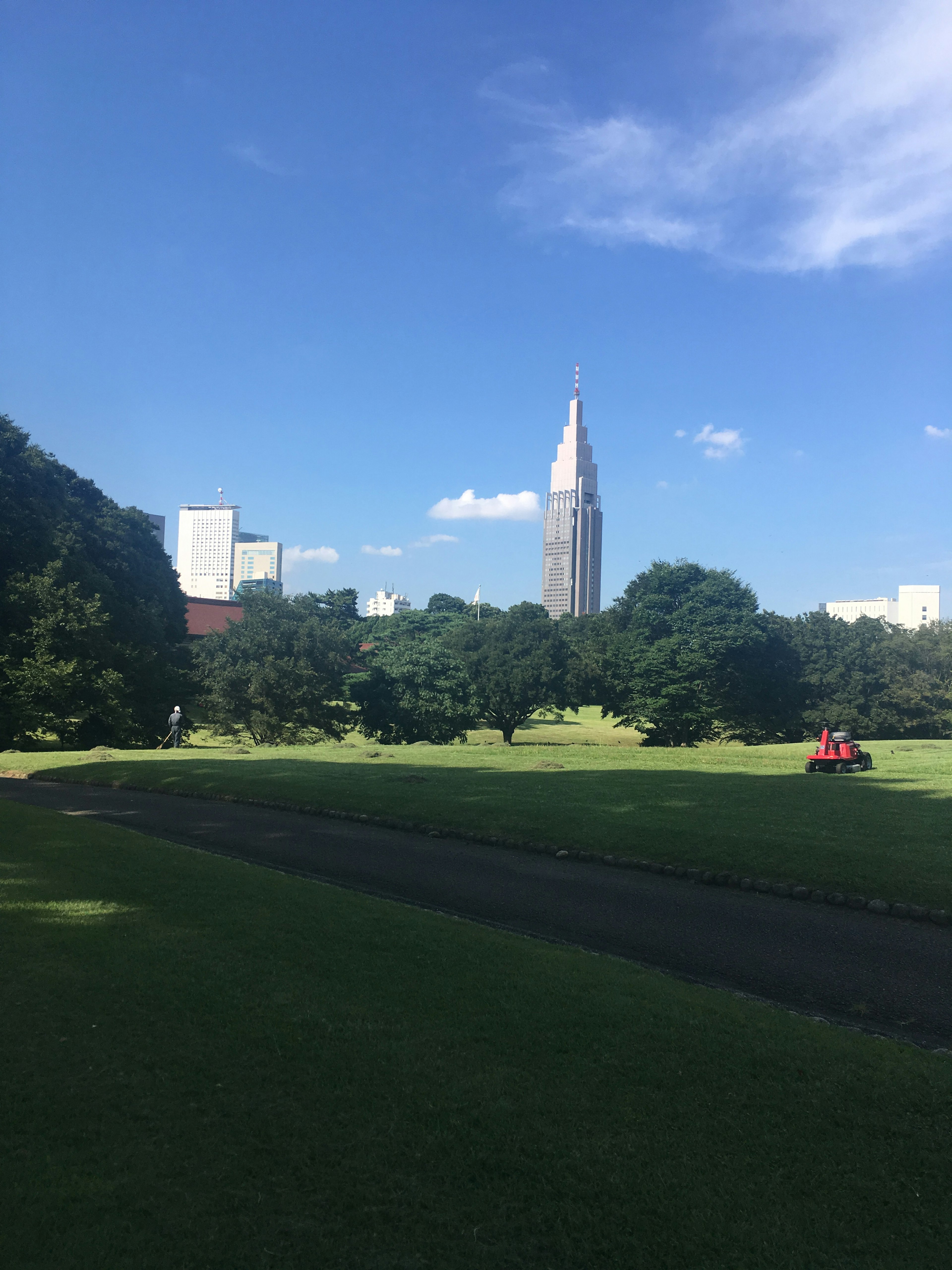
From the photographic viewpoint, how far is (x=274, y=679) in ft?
154

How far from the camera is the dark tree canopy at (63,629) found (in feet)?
117

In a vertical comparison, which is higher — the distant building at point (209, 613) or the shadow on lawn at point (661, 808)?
the distant building at point (209, 613)

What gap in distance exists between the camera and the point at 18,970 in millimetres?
6531

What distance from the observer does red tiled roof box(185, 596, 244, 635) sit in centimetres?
8806

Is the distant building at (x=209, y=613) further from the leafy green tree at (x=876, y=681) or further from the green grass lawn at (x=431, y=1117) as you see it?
the green grass lawn at (x=431, y=1117)

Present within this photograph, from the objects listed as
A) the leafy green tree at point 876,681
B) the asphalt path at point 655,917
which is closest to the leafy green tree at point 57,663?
the asphalt path at point 655,917

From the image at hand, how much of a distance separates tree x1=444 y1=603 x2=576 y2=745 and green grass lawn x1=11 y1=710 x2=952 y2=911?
2471cm

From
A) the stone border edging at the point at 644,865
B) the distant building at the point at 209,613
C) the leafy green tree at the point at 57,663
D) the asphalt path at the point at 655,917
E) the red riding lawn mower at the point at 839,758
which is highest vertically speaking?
the distant building at the point at 209,613

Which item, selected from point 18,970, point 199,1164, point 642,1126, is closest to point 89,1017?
point 18,970

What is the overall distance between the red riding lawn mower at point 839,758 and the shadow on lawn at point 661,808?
1627 mm

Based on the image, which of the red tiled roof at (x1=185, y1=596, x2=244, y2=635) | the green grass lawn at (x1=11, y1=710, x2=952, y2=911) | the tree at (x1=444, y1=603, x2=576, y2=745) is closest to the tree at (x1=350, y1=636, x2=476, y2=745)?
the tree at (x1=444, y1=603, x2=576, y2=745)

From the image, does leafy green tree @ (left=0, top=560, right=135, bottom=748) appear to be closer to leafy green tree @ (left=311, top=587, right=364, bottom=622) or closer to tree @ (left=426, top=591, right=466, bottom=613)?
leafy green tree @ (left=311, top=587, right=364, bottom=622)

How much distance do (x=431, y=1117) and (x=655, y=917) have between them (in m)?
6.64

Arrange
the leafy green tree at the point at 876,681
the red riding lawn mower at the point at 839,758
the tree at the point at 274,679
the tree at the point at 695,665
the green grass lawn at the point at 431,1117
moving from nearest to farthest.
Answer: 1. the green grass lawn at the point at 431,1117
2. the red riding lawn mower at the point at 839,758
3. the tree at the point at 274,679
4. the tree at the point at 695,665
5. the leafy green tree at the point at 876,681
